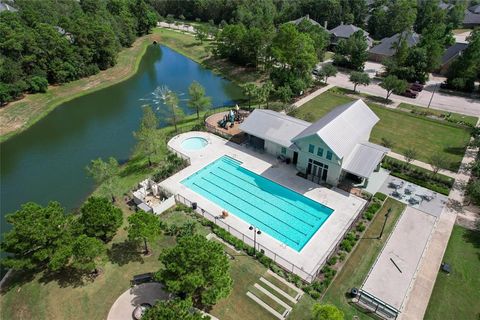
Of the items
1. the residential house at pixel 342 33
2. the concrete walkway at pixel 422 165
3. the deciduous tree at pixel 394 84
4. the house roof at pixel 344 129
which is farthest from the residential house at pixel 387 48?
the house roof at pixel 344 129

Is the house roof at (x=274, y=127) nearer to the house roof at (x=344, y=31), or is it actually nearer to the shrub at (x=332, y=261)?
the shrub at (x=332, y=261)

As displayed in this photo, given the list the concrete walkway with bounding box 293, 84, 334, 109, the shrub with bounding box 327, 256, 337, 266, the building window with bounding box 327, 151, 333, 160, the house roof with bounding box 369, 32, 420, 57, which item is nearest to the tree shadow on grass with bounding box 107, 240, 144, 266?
the shrub with bounding box 327, 256, 337, 266

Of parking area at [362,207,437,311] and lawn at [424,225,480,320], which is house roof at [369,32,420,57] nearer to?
parking area at [362,207,437,311]

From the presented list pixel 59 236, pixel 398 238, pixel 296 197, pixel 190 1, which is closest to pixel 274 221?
pixel 296 197

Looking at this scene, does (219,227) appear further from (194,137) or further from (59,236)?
(194,137)

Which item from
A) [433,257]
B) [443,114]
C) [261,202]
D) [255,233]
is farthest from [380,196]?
[443,114]
